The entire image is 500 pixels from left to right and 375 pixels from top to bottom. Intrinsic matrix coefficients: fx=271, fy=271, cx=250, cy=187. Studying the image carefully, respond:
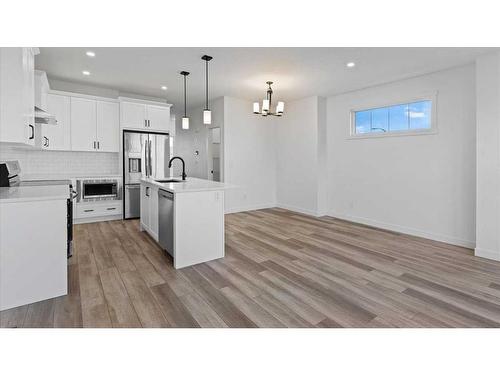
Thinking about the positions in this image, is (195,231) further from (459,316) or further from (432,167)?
(432,167)

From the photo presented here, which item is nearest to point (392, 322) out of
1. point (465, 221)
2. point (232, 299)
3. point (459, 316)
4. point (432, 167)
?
point (459, 316)

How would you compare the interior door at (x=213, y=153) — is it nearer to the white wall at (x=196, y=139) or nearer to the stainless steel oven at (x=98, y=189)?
the white wall at (x=196, y=139)

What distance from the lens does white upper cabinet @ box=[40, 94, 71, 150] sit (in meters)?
4.66

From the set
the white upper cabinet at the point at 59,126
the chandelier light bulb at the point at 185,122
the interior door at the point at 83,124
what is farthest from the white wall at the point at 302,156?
the white upper cabinet at the point at 59,126

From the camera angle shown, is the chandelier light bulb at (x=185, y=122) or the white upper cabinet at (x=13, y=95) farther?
the chandelier light bulb at (x=185, y=122)

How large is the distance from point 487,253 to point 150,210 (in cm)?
458

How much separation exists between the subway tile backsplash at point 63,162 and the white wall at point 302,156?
382cm

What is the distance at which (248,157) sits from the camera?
257 inches

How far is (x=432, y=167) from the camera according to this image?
4.25m

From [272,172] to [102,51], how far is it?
179 inches

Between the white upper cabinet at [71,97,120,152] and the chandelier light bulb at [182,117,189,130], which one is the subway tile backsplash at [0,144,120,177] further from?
the chandelier light bulb at [182,117,189,130]

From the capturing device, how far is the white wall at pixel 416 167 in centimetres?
389

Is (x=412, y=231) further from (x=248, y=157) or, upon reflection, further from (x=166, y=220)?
(x=166, y=220)

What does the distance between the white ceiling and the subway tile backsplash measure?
4.49 feet
